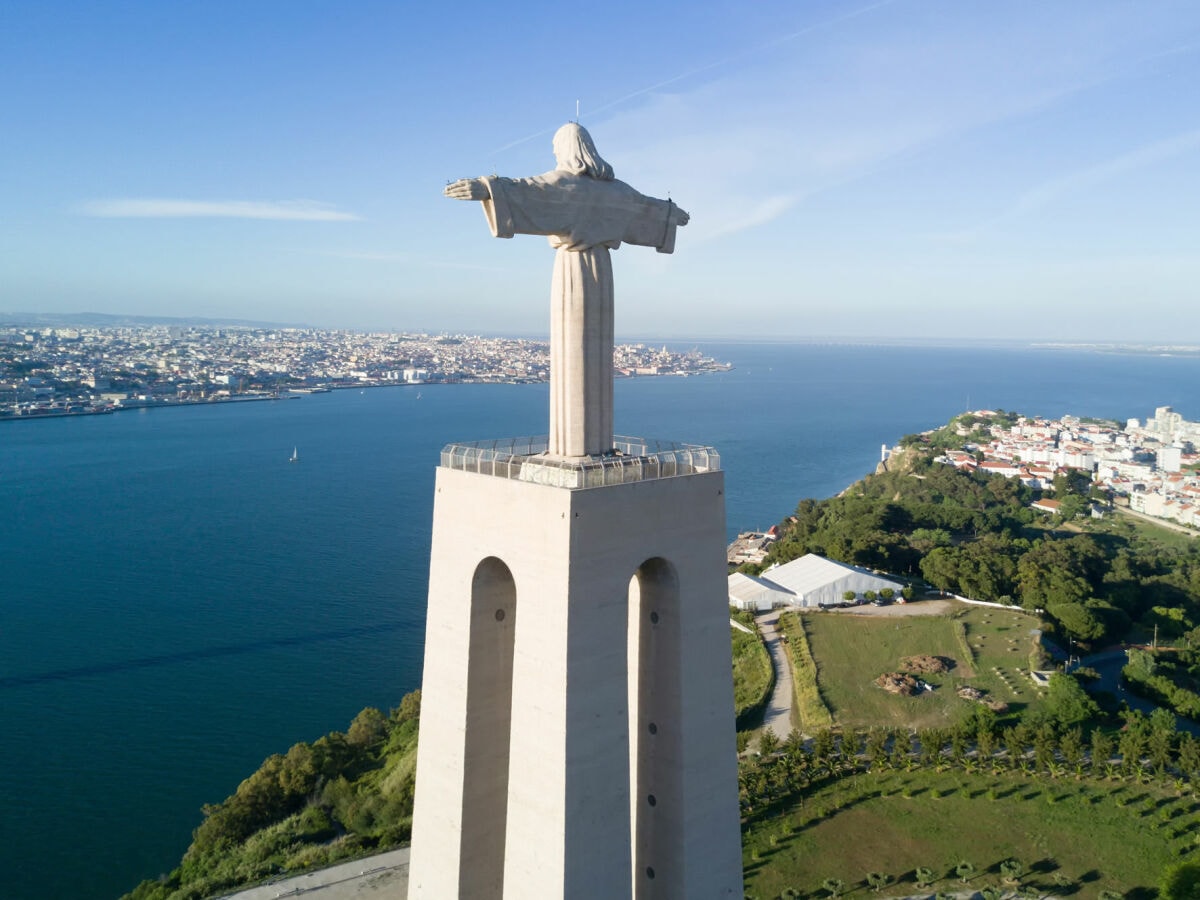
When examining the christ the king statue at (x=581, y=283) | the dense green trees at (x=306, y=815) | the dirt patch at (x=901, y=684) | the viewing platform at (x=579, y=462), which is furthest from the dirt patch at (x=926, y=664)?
the christ the king statue at (x=581, y=283)

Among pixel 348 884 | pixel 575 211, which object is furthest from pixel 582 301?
pixel 348 884

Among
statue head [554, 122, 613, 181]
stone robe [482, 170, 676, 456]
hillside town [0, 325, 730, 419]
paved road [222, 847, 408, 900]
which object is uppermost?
statue head [554, 122, 613, 181]

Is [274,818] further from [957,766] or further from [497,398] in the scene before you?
[497,398]

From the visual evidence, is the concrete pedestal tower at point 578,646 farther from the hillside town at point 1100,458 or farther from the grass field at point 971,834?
the hillside town at point 1100,458

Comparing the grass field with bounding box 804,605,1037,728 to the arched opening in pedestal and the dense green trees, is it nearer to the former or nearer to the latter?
the dense green trees

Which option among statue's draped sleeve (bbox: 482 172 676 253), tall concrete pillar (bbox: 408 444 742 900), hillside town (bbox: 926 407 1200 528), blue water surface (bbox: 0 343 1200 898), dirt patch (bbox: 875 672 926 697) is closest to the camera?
tall concrete pillar (bbox: 408 444 742 900)

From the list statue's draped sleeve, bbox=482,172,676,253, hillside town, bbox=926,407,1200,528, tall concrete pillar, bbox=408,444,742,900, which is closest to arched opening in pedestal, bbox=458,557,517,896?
tall concrete pillar, bbox=408,444,742,900
